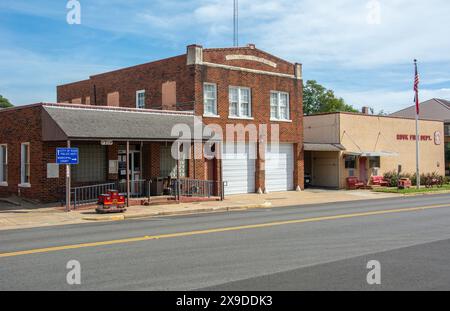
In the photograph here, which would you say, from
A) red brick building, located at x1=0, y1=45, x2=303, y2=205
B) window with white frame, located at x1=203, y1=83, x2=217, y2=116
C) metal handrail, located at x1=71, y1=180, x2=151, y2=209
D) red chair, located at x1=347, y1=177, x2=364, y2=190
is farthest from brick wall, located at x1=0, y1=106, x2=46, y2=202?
red chair, located at x1=347, y1=177, x2=364, y2=190

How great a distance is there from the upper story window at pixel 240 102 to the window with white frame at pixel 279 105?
1.89 metres

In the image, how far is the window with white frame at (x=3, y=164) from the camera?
79.4 feet

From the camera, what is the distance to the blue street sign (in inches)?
740

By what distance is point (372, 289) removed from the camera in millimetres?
6957

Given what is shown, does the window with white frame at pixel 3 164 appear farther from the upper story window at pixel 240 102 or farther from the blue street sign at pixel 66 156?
the upper story window at pixel 240 102

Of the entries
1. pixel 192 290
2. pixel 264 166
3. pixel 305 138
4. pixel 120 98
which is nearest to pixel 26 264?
pixel 192 290

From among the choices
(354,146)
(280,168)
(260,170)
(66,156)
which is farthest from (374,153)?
(66,156)

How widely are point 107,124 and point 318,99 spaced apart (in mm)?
54348

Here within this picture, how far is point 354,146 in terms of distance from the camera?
116 feet

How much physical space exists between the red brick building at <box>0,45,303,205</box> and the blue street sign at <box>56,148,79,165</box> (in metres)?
0.60

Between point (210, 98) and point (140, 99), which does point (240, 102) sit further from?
point (140, 99)

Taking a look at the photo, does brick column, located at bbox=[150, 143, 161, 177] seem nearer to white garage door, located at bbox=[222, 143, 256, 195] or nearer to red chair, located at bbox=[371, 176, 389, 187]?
white garage door, located at bbox=[222, 143, 256, 195]

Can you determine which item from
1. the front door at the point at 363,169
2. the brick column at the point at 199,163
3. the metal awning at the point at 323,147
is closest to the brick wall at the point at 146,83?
the brick column at the point at 199,163
